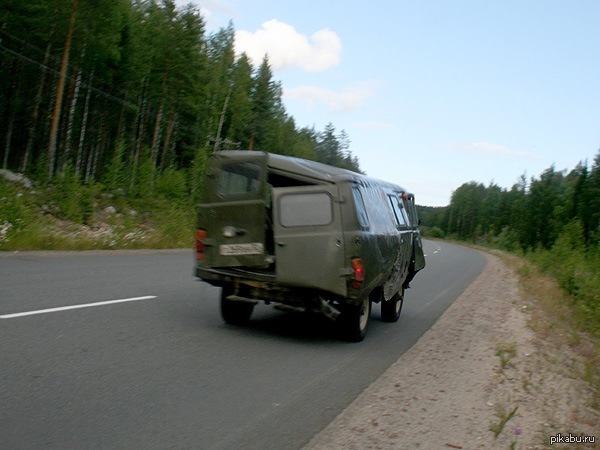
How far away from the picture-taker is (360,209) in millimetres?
8758

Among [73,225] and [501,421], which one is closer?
[501,421]

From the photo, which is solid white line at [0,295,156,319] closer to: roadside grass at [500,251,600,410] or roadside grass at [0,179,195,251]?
roadside grass at [500,251,600,410]

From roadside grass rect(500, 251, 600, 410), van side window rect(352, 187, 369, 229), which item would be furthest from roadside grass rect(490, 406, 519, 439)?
van side window rect(352, 187, 369, 229)

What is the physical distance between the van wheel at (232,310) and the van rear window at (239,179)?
148 centimetres

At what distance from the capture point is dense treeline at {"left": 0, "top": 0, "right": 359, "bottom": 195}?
38.4 m

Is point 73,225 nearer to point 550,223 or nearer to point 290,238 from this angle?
point 290,238

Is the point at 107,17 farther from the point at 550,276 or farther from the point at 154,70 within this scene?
the point at 550,276

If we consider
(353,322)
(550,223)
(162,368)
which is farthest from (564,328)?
(550,223)

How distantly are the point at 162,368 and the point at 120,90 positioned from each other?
5117 centimetres

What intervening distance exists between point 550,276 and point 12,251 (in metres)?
22.8

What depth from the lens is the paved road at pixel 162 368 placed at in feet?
15.6

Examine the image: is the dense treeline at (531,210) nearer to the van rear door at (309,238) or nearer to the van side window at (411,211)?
the van side window at (411,211)

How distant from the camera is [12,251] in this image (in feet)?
53.0

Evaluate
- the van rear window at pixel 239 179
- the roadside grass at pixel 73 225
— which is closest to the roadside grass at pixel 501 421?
the van rear window at pixel 239 179
